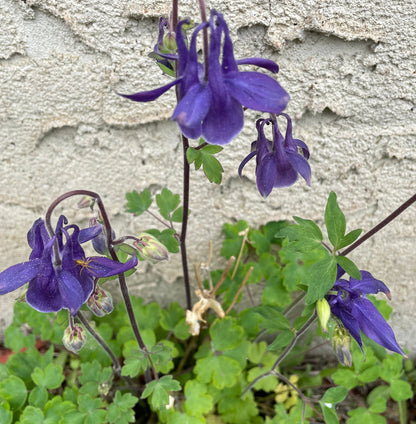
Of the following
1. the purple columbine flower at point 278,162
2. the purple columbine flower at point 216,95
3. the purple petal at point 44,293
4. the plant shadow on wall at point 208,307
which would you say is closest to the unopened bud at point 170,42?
the plant shadow on wall at point 208,307

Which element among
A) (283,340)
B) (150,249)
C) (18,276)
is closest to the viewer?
(18,276)

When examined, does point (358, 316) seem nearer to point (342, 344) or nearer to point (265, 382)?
point (342, 344)

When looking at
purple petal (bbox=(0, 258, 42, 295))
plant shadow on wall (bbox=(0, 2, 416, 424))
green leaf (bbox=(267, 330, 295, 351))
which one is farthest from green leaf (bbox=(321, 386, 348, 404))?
purple petal (bbox=(0, 258, 42, 295))

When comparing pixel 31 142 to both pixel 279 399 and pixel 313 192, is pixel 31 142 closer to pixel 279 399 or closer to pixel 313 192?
pixel 313 192

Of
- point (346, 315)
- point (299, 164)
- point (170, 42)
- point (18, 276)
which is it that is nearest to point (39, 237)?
point (18, 276)

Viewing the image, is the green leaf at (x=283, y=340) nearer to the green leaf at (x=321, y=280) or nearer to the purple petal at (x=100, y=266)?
the green leaf at (x=321, y=280)

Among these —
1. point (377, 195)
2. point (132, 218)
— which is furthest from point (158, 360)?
point (377, 195)
